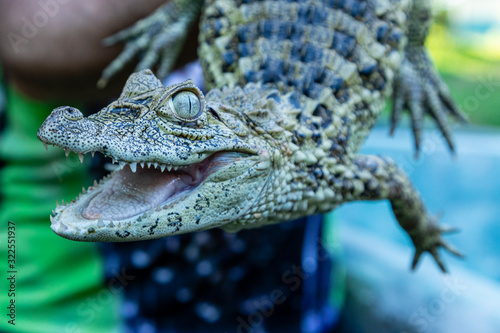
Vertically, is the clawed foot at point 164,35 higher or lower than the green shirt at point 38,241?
higher

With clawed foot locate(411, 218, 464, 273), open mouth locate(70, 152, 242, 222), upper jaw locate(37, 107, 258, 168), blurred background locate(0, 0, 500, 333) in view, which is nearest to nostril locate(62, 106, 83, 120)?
upper jaw locate(37, 107, 258, 168)

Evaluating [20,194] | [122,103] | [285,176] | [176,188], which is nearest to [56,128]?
[122,103]

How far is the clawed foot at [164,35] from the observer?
4.67 ft

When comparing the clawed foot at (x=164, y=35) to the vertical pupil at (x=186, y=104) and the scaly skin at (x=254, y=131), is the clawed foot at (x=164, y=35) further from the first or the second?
the vertical pupil at (x=186, y=104)

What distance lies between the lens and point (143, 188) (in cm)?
83

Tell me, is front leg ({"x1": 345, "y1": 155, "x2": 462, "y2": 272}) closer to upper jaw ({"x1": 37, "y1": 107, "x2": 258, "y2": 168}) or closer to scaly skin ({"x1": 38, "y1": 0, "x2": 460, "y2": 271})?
scaly skin ({"x1": 38, "y1": 0, "x2": 460, "y2": 271})

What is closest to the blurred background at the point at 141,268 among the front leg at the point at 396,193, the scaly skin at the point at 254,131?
the scaly skin at the point at 254,131

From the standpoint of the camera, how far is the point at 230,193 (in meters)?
0.89

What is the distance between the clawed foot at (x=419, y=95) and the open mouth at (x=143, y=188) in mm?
841

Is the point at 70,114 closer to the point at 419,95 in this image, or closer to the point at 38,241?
the point at 38,241

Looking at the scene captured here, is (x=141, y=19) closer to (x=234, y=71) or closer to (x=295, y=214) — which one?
(x=234, y=71)

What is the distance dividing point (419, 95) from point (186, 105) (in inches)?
39.3

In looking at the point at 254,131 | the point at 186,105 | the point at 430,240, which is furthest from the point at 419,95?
the point at 186,105

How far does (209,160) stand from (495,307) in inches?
53.1
